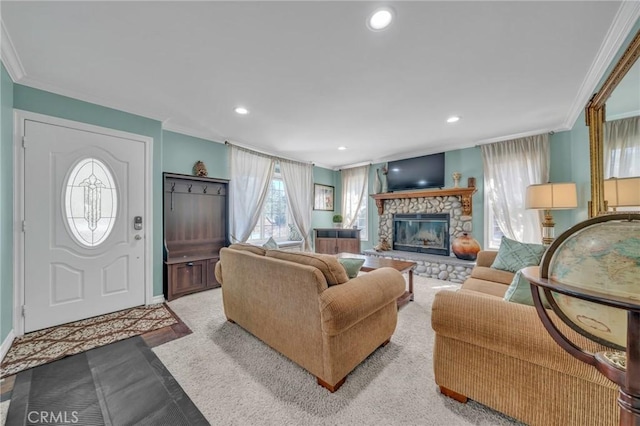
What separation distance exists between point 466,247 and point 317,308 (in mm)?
3410

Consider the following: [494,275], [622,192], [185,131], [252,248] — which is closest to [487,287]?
[494,275]

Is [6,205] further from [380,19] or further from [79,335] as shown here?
[380,19]

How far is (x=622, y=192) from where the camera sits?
1751 millimetres

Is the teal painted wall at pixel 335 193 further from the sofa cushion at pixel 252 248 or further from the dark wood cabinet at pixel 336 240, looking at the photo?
the sofa cushion at pixel 252 248

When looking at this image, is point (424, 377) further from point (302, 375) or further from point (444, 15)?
point (444, 15)

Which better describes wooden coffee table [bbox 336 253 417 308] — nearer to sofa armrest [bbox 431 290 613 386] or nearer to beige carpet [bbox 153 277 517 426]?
beige carpet [bbox 153 277 517 426]

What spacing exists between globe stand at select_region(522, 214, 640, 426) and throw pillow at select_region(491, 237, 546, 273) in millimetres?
2228

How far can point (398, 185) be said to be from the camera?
196 inches

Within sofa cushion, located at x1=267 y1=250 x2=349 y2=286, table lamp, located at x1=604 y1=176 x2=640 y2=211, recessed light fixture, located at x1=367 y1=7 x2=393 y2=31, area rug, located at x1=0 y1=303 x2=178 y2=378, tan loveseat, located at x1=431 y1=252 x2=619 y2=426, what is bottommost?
area rug, located at x1=0 y1=303 x2=178 y2=378

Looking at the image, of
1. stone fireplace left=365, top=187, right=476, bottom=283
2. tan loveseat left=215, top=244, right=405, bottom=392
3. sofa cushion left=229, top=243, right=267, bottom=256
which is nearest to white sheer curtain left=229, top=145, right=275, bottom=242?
sofa cushion left=229, top=243, right=267, bottom=256

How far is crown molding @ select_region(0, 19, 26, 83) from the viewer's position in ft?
5.61

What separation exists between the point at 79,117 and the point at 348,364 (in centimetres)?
348

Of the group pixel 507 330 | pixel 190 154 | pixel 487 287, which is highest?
pixel 190 154

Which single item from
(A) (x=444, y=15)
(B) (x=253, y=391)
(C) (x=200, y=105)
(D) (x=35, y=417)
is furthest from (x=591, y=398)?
(C) (x=200, y=105)
